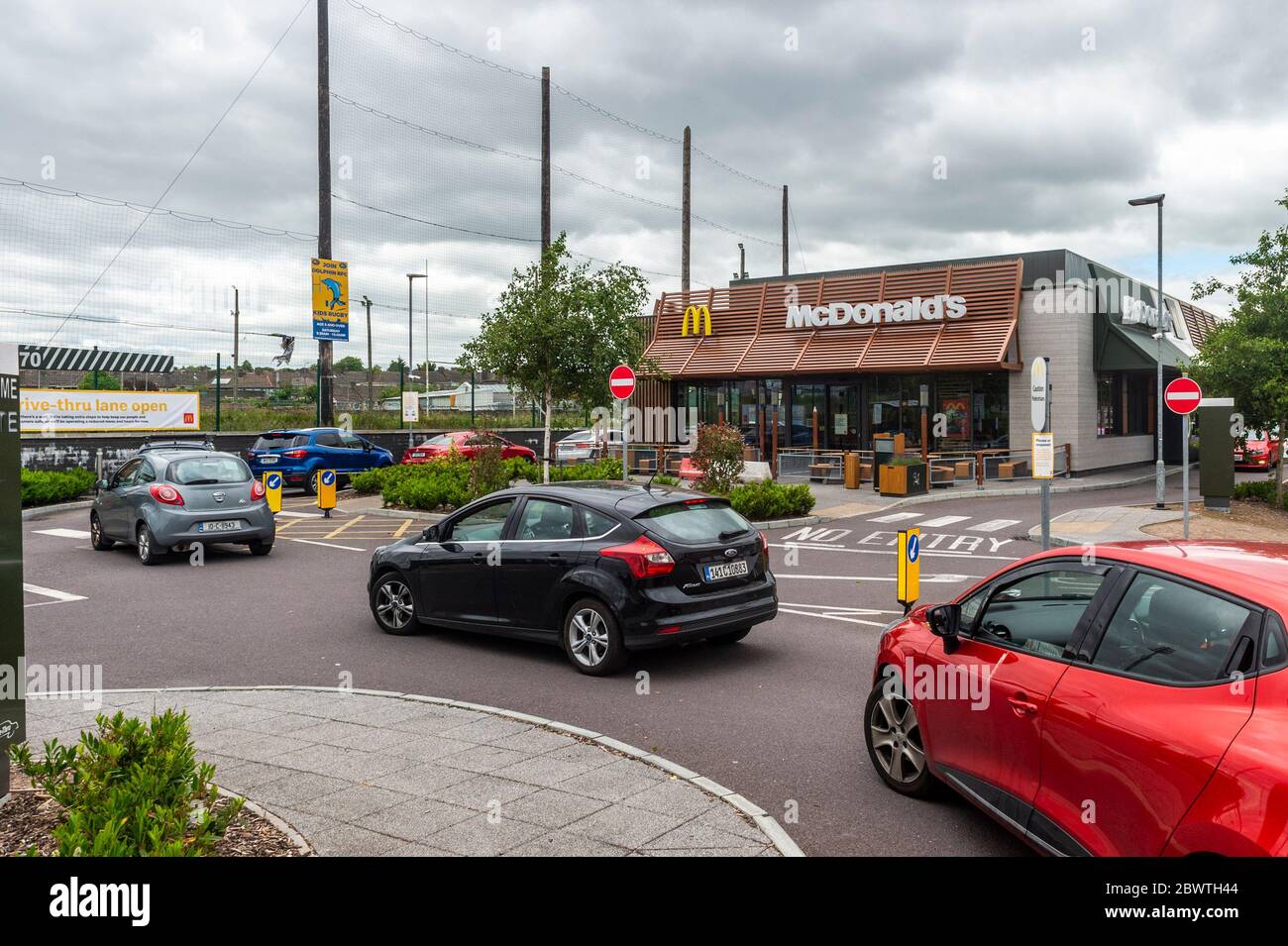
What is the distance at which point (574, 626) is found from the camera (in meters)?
8.18

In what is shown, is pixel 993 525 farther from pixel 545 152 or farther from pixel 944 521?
pixel 545 152

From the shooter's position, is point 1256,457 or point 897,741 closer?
point 897,741

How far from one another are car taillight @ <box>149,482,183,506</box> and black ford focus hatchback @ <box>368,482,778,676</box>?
20.9ft

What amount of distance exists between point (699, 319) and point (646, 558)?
1051 inches

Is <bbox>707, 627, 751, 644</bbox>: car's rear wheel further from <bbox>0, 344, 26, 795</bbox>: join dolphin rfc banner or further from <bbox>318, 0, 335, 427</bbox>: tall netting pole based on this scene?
<bbox>318, 0, 335, 427</bbox>: tall netting pole

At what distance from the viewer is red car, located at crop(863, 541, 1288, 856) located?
313 centimetres

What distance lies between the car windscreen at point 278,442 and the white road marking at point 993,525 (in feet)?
53.4

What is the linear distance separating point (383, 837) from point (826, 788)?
2.31 meters

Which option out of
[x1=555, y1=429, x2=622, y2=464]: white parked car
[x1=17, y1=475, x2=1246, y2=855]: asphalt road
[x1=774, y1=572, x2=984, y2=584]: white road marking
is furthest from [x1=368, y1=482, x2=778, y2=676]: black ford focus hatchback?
[x1=555, y1=429, x2=622, y2=464]: white parked car

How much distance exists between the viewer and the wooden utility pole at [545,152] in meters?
28.5

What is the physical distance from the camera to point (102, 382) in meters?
26.5

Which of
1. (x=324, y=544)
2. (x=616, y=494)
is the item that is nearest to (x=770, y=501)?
(x=324, y=544)
